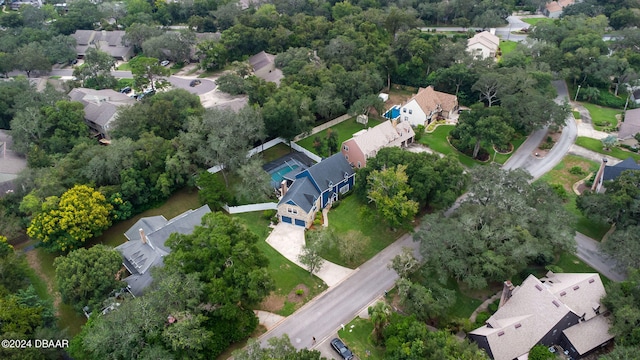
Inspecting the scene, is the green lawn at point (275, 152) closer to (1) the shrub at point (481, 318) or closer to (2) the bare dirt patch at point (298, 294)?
(2) the bare dirt patch at point (298, 294)

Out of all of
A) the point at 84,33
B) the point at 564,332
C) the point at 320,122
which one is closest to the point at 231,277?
the point at 564,332

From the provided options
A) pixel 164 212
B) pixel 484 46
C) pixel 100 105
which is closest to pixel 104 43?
pixel 100 105

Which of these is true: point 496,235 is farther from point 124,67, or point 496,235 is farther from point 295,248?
point 124,67

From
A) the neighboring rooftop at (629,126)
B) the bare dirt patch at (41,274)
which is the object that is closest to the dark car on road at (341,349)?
the bare dirt patch at (41,274)

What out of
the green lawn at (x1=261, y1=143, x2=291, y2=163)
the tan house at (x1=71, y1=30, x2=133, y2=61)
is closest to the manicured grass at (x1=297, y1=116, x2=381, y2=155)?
the green lawn at (x1=261, y1=143, x2=291, y2=163)

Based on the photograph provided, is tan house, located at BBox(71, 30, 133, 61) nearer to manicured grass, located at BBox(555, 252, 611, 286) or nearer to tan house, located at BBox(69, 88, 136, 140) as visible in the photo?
tan house, located at BBox(69, 88, 136, 140)

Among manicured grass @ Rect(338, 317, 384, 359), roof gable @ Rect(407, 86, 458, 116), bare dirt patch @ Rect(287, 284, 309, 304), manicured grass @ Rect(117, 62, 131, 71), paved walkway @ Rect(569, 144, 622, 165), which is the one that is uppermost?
roof gable @ Rect(407, 86, 458, 116)

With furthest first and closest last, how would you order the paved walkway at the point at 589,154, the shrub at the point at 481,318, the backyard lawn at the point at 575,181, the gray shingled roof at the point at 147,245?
the paved walkway at the point at 589,154, the backyard lawn at the point at 575,181, the gray shingled roof at the point at 147,245, the shrub at the point at 481,318
